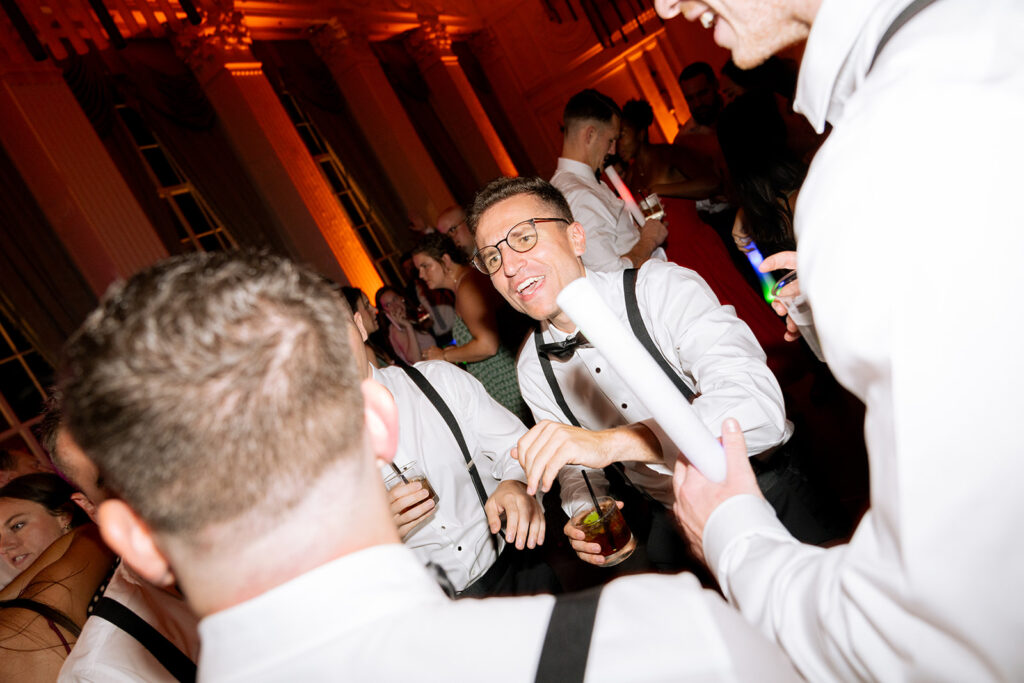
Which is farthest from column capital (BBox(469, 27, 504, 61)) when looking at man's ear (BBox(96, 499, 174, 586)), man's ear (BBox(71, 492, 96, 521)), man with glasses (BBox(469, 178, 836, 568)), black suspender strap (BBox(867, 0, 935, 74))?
man's ear (BBox(96, 499, 174, 586))

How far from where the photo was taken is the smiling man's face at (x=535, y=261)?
233cm

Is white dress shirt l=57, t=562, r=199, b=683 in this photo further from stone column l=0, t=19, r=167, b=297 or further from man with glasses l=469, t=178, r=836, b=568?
stone column l=0, t=19, r=167, b=297

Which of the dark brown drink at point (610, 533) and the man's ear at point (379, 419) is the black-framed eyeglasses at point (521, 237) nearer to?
the dark brown drink at point (610, 533)

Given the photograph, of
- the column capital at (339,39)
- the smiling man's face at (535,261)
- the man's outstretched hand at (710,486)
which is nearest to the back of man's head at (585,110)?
the smiling man's face at (535,261)

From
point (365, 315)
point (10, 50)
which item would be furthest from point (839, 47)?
point (10, 50)

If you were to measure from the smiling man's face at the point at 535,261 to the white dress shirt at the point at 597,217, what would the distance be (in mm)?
1226

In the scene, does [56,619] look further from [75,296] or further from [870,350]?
[75,296]

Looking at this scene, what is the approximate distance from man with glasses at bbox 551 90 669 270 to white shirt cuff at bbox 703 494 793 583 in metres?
2.73

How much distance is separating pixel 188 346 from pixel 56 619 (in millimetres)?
2111

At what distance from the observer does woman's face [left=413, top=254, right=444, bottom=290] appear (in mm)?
4391

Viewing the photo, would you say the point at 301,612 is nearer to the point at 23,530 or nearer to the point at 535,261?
the point at 535,261

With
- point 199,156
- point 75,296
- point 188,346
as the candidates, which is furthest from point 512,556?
point 199,156

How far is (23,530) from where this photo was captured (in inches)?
113

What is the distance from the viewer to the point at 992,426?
2.12 ft
